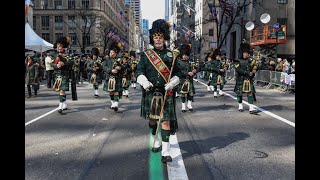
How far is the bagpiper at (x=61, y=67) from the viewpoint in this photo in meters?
10.0

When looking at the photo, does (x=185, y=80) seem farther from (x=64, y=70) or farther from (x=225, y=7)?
(x=225, y=7)

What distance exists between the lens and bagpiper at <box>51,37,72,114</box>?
1004cm

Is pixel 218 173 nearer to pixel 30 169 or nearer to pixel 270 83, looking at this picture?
pixel 30 169

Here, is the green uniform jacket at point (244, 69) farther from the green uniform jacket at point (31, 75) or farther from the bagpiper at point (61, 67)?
the green uniform jacket at point (31, 75)

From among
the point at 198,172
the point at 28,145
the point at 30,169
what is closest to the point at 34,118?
the point at 28,145

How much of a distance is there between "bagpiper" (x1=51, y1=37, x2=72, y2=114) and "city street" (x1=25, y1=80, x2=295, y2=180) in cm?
69

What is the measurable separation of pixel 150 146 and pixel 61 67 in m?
5.11

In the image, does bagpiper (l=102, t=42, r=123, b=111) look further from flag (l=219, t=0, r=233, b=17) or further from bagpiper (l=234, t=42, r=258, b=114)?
flag (l=219, t=0, r=233, b=17)

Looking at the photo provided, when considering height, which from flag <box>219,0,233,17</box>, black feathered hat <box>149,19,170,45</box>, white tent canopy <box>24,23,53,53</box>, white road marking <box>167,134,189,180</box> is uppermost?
flag <box>219,0,233,17</box>

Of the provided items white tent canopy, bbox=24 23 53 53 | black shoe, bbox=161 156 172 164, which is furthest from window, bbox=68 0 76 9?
black shoe, bbox=161 156 172 164

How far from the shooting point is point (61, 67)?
10.1 meters

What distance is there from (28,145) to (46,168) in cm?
160

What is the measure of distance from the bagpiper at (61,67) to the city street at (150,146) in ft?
2.26
